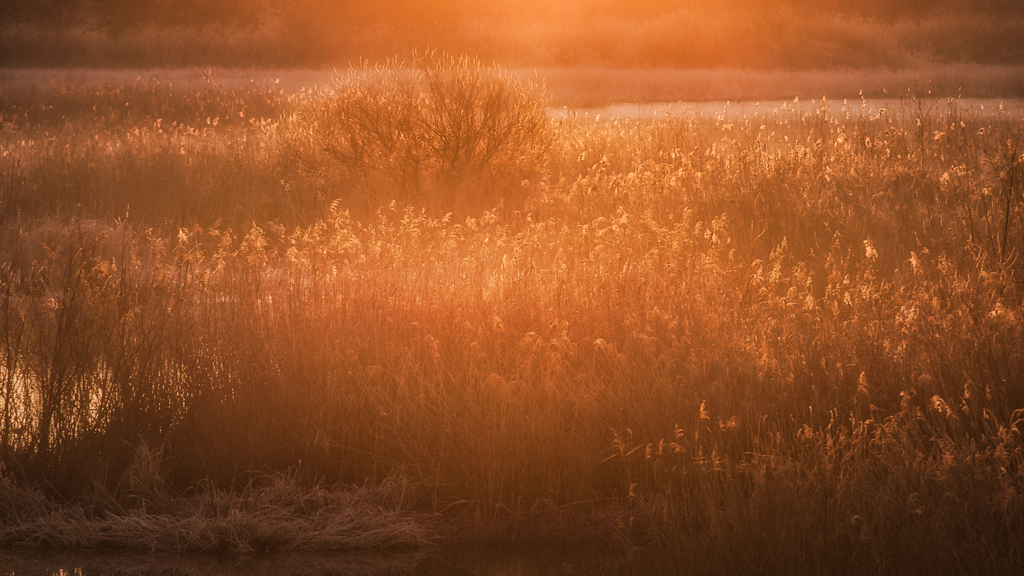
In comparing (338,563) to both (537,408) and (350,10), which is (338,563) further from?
(350,10)

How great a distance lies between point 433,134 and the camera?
9.62 m

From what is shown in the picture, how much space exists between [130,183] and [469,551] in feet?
27.5

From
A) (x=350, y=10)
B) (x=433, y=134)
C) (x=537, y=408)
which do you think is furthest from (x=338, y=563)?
(x=350, y=10)

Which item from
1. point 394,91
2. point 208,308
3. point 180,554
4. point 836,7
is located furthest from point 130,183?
point 836,7

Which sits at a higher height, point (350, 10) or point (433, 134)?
point (350, 10)

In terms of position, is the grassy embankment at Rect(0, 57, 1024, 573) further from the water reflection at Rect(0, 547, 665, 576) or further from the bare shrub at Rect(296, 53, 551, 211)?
the bare shrub at Rect(296, 53, 551, 211)

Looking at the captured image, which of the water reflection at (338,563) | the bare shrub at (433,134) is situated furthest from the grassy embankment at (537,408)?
the bare shrub at (433,134)

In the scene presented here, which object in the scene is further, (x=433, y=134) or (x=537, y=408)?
(x=433, y=134)

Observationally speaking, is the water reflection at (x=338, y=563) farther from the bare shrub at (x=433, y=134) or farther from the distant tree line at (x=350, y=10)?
the distant tree line at (x=350, y=10)

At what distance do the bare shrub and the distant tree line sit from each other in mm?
23008

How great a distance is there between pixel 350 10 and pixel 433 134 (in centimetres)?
2588

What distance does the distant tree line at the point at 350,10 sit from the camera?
103 feet

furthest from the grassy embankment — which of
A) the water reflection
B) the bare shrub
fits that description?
the bare shrub

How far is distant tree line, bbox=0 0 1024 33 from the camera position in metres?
31.5
